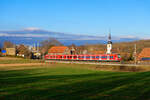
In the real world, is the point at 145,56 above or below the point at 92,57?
above

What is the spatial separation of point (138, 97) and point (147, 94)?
0.88 m

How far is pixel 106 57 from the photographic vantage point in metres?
59.0

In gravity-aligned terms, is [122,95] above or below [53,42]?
below

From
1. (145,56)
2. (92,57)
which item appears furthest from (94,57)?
(145,56)

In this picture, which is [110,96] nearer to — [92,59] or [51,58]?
[92,59]

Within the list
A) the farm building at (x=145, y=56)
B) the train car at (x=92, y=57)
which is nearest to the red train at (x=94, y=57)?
the train car at (x=92, y=57)

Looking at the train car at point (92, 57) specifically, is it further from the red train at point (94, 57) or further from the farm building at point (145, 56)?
the farm building at point (145, 56)

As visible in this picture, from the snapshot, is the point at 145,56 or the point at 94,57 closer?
the point at 94,57

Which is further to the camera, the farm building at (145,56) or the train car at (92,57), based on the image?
the farm building at (145,56)

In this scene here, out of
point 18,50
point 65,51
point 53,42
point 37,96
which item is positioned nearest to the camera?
point 37,96

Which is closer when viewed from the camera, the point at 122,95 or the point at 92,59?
the point at 122,95

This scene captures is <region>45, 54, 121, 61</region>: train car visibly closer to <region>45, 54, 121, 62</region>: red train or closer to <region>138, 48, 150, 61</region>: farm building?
<region>45, 54, 121, 62</region>: red train

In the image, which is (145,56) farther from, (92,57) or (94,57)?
(92,57)

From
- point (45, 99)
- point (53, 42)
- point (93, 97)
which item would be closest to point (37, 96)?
point (45, 99)
